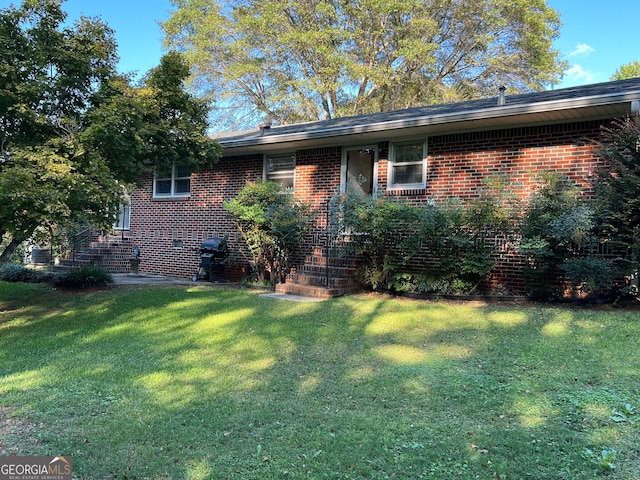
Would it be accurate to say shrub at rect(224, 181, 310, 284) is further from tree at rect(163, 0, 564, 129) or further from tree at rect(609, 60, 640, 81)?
tree at rect(609, 60, 640, 81)

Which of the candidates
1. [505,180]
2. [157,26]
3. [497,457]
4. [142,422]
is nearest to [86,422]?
[142,422]

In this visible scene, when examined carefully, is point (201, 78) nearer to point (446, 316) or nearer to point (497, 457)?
point (446, 316)

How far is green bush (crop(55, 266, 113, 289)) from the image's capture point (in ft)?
32.2

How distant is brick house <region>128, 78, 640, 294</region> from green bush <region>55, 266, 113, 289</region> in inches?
96.8

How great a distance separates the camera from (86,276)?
32.3 feet

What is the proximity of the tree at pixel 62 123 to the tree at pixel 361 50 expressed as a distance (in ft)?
55.1

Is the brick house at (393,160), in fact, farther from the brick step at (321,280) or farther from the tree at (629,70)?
the tree at (629,70)

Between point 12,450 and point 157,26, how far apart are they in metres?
27.7

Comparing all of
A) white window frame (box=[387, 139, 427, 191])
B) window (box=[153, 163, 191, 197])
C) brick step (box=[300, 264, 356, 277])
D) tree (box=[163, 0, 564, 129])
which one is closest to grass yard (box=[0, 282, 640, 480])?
brick step (box=[300, 264, 356, 277])

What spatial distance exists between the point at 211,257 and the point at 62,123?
5.40m

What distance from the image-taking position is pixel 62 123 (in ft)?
20.7

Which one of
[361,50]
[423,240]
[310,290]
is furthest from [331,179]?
[361,50]

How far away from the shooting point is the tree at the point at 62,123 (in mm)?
5398

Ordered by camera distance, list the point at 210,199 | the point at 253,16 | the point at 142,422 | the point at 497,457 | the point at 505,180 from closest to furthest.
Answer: the point at 497,457 < the point at 142,422 < the point at 505,180 < the point at 210,199 < the point at 253,16
